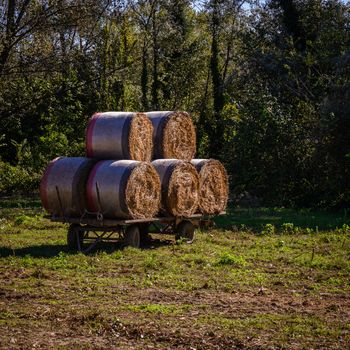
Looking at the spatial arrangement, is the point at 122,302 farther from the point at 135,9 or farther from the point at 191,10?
the point at 191,10

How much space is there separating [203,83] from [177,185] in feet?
95.6

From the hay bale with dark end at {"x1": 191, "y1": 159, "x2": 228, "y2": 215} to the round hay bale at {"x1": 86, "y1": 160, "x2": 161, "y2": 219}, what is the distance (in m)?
2.08

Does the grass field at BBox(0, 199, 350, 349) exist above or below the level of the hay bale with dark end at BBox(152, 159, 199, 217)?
below

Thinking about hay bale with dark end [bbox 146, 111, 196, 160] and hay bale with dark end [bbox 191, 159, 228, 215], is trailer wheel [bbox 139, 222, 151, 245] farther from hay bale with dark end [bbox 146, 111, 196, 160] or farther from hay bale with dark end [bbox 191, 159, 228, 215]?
hay bale with dark end [bbox 146, 111, 196, 160]

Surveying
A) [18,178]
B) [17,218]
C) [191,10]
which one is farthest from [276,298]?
A: [191,10]

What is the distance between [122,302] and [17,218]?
999cm

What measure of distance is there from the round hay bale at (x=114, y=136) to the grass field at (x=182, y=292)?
1897mm

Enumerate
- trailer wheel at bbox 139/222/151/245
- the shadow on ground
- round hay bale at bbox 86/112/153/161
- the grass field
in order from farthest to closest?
trailer wheel at bbox 139/222/151/245, round hay bale at bbox 86/112/153/161, the shadow on ground, the grass field

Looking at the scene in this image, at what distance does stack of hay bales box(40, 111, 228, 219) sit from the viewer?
14.6 meters

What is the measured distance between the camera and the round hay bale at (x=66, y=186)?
14820 millimetres

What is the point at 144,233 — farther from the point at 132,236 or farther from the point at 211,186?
the point at 211,186

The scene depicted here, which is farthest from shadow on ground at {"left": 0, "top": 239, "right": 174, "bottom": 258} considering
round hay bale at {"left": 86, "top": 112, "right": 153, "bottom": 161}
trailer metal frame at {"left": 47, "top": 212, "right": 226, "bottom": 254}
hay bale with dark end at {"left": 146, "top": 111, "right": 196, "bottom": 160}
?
hay bale with dark end at {"left": 146, "top": 111, "right": 196, "bottom": 160}

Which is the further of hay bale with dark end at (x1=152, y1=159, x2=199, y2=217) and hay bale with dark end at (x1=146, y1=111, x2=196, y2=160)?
hay bale with dark end at (x1=146, y1=111, x2=196, y2=160)

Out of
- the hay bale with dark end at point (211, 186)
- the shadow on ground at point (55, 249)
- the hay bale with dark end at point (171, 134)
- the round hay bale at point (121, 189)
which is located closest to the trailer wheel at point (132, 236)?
the shadow on ground at point (55, 249)
